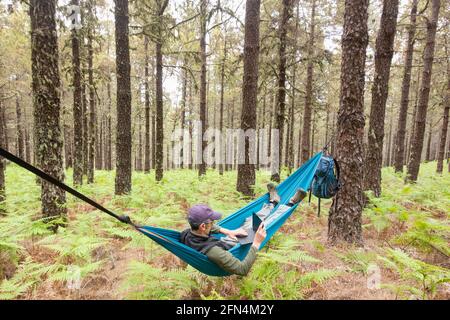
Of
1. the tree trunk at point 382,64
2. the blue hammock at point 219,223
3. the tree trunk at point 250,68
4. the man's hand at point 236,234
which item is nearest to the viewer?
the blue hammock at point 219,223

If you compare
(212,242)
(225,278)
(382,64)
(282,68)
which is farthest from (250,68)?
(225,278)

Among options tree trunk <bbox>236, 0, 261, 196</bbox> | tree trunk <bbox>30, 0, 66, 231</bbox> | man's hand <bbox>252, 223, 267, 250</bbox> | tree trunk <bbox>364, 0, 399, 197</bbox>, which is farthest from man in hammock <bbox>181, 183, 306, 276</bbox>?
tree trunk <bbox>364, 0, 399, 197</bbox>

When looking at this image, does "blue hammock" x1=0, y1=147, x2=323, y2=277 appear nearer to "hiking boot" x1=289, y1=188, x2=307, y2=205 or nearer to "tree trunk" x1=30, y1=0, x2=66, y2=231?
"hiking boot" x1=289, y1=188, x2=307, y2=205

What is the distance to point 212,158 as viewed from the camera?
90.7ft

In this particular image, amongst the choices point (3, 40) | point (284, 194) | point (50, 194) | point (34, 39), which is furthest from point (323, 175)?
point (3, 40)

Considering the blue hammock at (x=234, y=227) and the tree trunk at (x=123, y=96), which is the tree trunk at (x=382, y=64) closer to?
the blue hammock at (x=234, y=227)

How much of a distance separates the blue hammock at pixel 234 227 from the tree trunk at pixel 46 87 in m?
2.27

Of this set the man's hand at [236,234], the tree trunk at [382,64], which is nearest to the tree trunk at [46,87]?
the man's hand at [236,234]

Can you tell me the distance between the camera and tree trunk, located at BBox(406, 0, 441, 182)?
25.7 feet

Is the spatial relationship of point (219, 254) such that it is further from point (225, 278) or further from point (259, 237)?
point (225, 278)

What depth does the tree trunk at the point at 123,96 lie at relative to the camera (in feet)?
20.1

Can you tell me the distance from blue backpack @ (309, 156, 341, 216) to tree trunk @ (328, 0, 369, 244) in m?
0.09
